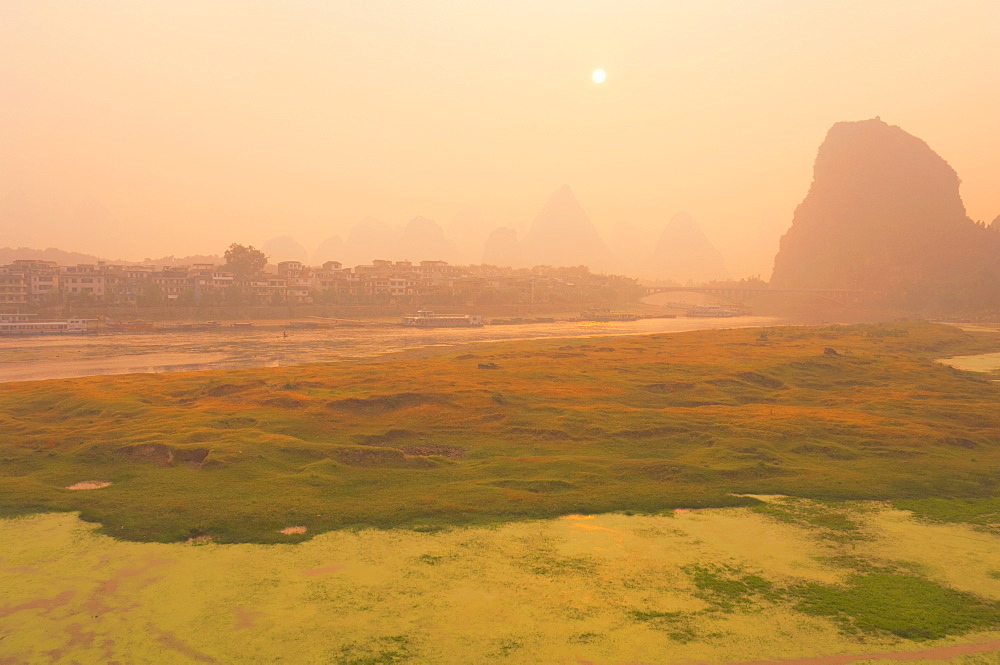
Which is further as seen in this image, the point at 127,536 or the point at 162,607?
the point at 127,536

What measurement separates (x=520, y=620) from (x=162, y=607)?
5733mm

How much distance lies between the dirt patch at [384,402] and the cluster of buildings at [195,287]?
94999 millimetres

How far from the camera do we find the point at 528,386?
30203 mm

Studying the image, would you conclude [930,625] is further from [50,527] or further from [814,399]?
[814,399]

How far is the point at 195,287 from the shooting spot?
115000 millimetres

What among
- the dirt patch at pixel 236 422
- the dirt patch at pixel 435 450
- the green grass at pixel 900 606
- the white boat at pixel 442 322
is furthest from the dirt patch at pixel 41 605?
the white boat at pixel 442 322

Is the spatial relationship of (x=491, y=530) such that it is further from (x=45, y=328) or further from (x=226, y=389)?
(x=45, y=328)

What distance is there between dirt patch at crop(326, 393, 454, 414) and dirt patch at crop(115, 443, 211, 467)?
23.5 feet

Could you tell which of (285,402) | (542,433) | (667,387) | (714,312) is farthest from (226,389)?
(714,312)

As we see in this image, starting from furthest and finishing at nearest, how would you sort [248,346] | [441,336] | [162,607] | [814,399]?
[441,336] → [248,346] → [814,399] → [162,607]

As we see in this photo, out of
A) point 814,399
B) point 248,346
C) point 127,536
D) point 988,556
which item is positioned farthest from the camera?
point 248,346

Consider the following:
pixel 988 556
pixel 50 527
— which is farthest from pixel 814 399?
pixel 50 527

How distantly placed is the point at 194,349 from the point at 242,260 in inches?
3029

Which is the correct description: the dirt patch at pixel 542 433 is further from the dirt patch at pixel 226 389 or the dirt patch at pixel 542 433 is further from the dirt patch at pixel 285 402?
the dirt patch at pixel 226 389
